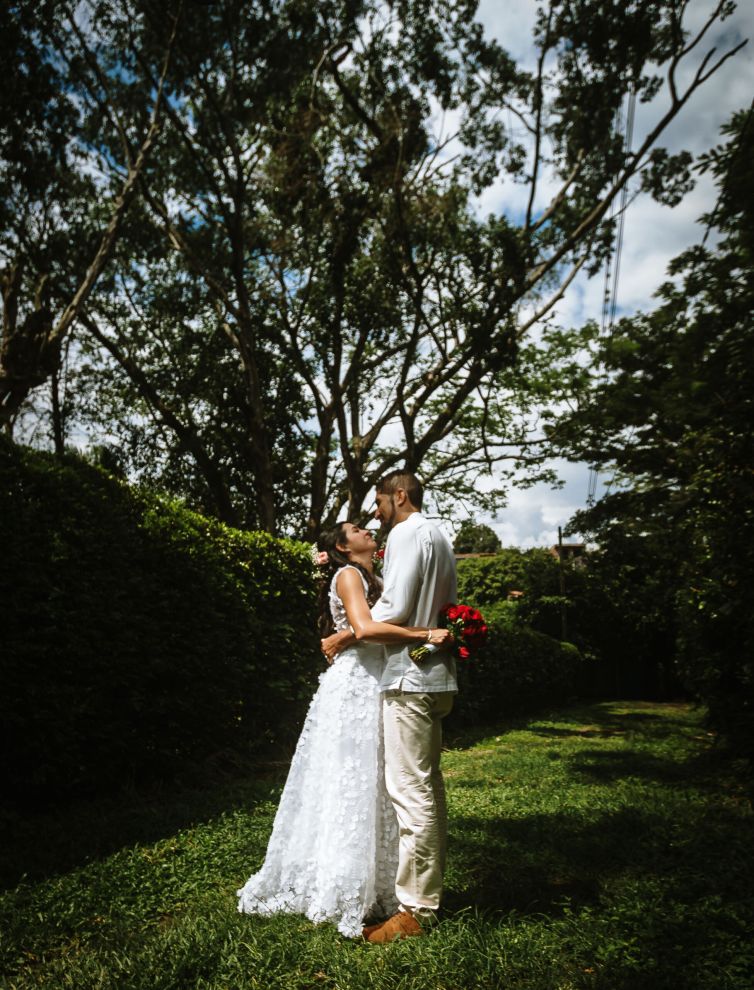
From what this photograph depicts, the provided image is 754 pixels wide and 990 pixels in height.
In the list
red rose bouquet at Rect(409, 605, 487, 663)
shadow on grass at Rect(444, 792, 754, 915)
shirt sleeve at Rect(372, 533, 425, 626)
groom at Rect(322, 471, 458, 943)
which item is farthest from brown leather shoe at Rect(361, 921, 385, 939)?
shirt sleeve at Rect(372, 533, 425, 626)

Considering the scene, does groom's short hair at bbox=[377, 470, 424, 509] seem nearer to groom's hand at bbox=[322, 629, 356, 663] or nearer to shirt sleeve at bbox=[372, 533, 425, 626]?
shirt sleeve at bbox=[372, 533, 425, 626]

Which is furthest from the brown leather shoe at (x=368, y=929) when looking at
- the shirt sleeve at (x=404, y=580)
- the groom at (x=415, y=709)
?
the shirt sleeve at (x=404, y=580)

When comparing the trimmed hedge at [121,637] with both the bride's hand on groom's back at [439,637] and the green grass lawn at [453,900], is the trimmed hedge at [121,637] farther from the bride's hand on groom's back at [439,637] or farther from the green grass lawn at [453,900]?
the bride's hand on groom's back at [439,637]

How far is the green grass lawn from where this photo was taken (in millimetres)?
2994

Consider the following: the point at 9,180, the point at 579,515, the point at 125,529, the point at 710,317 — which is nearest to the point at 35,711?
the point at 125,529

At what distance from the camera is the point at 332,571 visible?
4277 millimetres

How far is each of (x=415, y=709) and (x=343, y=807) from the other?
0.72m

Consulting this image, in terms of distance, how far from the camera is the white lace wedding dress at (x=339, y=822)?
357 cm

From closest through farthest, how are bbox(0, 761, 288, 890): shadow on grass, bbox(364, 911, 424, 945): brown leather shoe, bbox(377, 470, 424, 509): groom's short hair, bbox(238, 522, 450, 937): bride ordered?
bbox(364, 911, 424, 945): brown leather shoe, bbox(238, 522, 450, 937): bride, bbox(377, 470, 424, 509): groom's short hair, bbox(0, 761, 288, 890): shadow on grass

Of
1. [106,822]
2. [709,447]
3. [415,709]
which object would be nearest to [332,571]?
[415,709]

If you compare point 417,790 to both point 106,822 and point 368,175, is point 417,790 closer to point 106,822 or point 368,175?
point 106,822

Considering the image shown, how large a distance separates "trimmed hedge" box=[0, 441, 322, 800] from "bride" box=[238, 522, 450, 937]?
2.42 metres

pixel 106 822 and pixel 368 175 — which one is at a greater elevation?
pixel 368 175

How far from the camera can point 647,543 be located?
22.7 feet
